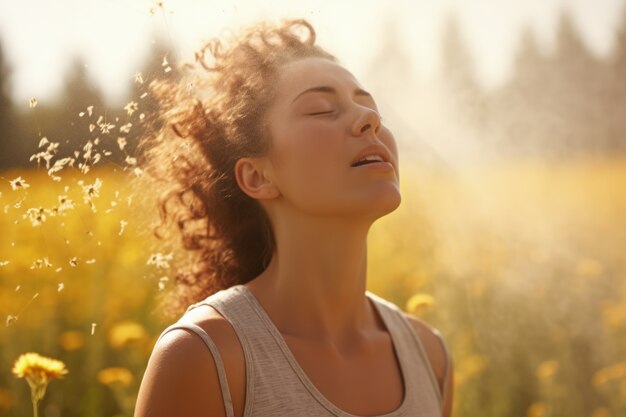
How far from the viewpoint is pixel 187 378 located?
47.8 inches

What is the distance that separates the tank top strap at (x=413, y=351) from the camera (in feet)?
5.07

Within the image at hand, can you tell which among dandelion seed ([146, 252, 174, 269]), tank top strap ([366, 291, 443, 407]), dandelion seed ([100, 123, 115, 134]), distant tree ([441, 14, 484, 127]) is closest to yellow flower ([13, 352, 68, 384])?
dandelion seed ([146, 252, 174, 269])

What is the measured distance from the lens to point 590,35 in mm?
2678

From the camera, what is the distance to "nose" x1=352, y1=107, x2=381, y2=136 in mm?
1370

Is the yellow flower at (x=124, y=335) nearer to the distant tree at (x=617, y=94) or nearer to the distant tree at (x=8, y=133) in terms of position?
the distant tree at (x=8, y=133)

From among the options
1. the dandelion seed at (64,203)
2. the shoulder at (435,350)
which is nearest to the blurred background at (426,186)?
the dandelion seed at (64,203)

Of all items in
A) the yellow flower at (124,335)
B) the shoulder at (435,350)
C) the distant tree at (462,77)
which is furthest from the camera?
the distant tree at (462,77)

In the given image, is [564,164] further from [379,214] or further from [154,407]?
[154,407]

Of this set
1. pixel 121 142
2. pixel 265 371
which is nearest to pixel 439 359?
pixel 265 371

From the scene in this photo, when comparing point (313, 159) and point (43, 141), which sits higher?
point (43, 141)

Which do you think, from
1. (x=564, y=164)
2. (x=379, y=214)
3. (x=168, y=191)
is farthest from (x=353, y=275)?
(x=564, y=164)

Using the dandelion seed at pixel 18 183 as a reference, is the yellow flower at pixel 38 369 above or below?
below

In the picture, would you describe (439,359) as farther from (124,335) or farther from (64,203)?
(64,203)

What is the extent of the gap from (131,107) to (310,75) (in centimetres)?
31
